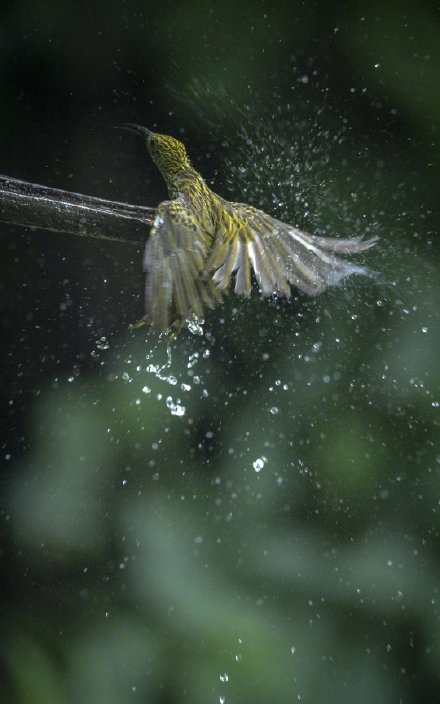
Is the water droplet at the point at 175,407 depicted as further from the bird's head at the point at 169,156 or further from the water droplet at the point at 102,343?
the bird's head at the point at 169,156

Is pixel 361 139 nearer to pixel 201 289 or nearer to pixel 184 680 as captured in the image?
pixel 201 289

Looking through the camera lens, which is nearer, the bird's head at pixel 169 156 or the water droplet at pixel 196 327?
the bird's head at pixel 169 156

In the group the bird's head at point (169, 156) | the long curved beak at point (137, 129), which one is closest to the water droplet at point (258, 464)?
the bird's head at point (169, 156)

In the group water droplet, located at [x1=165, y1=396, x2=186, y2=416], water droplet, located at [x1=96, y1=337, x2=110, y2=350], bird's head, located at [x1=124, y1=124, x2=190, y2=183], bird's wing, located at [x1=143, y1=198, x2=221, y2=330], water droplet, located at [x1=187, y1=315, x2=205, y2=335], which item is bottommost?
water droplet, located at [x1=165, y1=396, x2=186, y2=416]

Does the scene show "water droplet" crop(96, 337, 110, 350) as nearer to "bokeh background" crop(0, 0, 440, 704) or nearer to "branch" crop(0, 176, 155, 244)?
"bokeh background" crop(0, 0, 440, 704)

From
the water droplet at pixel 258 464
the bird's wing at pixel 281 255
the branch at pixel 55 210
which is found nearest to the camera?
the branch at pixel 55 210

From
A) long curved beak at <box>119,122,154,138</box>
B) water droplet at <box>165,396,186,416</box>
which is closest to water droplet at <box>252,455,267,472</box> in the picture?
water droplet at <box>165,396,186,416</box>

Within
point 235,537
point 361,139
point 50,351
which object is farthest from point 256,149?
point 235,537

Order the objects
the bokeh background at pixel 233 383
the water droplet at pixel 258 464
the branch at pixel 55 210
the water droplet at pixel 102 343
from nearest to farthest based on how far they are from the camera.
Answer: the branch at pixel 55 210 < the bokeh background at pixel 233 383 < the water droplet at pixel 258 464 < the water droplet at pixel 102 343
